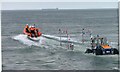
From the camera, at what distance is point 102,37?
6.47 meters

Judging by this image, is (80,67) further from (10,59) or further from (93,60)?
(10,59)

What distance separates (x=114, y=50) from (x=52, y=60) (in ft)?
4.46

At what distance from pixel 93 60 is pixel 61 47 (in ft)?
2.51

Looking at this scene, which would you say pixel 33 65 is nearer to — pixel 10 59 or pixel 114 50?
pixel 10 59

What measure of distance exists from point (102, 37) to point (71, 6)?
97cm

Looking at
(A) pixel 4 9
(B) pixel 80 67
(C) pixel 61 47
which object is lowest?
(B) pixel 80 67

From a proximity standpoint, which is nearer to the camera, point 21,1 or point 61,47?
point 21,1

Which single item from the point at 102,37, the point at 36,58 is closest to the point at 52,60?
the point at 36,58

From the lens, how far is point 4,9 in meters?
6.27

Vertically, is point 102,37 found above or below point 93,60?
above

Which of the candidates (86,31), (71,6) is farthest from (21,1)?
(86,31)

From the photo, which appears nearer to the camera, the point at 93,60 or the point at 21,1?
the point at 21,1

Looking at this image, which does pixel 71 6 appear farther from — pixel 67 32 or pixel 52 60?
pixel 52 60

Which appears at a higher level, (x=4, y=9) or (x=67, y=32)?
(x=4, y=9)
